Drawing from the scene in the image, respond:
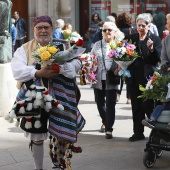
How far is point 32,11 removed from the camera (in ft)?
78.3

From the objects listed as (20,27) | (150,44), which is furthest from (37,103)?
(20,27)

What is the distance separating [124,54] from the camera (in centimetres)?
898

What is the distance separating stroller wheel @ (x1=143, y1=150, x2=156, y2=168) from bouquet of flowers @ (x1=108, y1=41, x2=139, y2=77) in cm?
165

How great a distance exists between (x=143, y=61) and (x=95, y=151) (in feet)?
4.90

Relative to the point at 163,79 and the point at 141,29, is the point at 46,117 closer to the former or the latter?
the point at 163,79

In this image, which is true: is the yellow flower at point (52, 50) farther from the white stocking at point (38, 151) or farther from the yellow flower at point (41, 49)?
the white stocking at point (38, 151)

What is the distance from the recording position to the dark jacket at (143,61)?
894cm

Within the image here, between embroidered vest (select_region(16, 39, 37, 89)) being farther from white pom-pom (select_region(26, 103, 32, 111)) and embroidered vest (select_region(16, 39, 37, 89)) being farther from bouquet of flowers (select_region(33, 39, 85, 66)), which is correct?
white pom-pom (select_region(26, 103, 32, 111))

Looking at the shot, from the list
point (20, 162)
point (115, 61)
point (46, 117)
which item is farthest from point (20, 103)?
point (115, 61)

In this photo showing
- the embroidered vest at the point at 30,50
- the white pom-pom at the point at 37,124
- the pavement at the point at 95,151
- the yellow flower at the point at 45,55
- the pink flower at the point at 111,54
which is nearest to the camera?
the yellow flower at the point at 45,55

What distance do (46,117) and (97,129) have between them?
3.48m

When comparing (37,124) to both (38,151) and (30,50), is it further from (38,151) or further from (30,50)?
(30,50)

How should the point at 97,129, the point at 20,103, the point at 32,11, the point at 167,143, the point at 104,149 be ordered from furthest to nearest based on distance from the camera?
the point at 32,11 → the point at 97,129 → the point at 104,149 → the point at 167,143 → the point at 20,103

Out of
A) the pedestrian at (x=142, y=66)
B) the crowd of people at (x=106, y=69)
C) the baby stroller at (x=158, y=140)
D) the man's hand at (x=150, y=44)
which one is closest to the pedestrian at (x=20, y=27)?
A: the crowd of people at (x=106, y=69)
